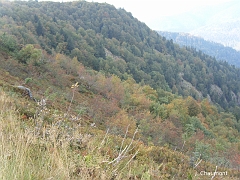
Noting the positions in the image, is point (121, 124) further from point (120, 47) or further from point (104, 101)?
point (120, 47)

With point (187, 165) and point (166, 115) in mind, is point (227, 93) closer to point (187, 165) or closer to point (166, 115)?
point (166, 115)

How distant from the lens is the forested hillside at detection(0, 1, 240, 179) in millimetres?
2632

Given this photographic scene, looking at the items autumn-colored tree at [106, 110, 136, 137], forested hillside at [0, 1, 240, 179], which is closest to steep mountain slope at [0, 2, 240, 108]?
forested hillside at [0, 1, 240, 179]

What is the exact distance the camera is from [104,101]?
94.1 ft

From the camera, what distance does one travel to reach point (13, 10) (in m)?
68.1

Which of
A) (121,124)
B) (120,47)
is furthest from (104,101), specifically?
(120,47)

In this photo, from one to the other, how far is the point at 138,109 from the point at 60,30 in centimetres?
5064

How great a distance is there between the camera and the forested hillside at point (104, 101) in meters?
2.63

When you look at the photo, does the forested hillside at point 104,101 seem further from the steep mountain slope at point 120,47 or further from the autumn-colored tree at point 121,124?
the steep mountain slope at point 120,47

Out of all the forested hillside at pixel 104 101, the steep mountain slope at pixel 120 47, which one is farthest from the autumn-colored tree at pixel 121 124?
the steep mountain slope at pixel 120 47

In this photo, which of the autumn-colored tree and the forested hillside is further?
the autumn-colored tree

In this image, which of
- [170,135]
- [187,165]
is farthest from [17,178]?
[170,135]

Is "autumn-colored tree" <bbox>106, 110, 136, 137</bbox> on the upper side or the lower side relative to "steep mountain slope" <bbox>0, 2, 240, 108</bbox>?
lower

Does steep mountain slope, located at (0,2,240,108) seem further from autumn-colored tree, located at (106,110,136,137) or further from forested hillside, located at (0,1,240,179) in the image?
autumn-colored tree, located at (106,110,136,137)
